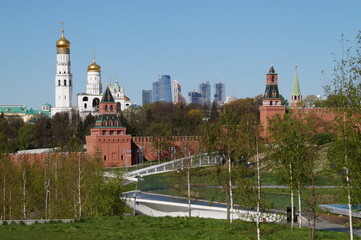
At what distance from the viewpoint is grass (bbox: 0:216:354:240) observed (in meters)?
21.7

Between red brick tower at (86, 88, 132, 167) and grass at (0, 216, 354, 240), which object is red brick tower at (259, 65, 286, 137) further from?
grass at (0, 216, 354, 240)

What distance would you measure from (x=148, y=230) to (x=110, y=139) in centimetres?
4204

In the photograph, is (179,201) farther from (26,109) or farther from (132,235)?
(26,109)

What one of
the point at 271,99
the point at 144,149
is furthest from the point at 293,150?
the point at 271,99

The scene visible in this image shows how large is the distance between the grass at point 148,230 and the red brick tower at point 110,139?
127ft

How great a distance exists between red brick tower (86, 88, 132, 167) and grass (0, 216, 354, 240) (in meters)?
38.7

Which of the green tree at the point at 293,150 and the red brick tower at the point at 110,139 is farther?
the red brick tower at the point at 110,139

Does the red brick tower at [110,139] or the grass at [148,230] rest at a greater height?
the red brick tower at [110,139]

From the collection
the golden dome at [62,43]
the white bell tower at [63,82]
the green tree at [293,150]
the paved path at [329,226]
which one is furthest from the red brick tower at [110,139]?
the white bell tower at [63,82]

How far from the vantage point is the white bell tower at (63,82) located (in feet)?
371

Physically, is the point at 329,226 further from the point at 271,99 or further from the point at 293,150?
the point at 271,99

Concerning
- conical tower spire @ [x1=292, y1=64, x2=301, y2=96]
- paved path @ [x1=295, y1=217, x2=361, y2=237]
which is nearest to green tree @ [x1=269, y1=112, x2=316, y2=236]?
paved path @ [x1=295, y1=217, x2=361, y2=237]

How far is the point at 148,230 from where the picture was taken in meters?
23.8

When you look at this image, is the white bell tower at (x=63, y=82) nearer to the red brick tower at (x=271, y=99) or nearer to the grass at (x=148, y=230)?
the red brick tower at (x=271, y=99)
